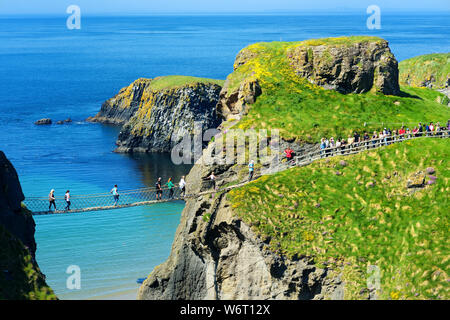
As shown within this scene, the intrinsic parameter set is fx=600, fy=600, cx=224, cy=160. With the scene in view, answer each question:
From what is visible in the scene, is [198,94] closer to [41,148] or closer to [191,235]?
[41,148]

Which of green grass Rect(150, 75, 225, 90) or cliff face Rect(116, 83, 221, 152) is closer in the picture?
cliff face Rect(116, 83, 221, 152)

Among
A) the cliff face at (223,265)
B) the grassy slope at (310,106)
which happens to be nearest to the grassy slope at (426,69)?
the grassy slope at (310,106)

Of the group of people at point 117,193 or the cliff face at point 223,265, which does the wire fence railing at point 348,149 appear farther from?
the group of people at point 117,193

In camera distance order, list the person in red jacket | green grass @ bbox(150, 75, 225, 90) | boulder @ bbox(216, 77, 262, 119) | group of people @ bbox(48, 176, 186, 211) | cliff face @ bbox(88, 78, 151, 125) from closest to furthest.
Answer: group of people @ bbox(48, 176, 186, 211), the person in red jacket, boulder @ bbox(216, 77, 262, 119), green grass @ bbox(150, 75, 225, 90), cliff face @ bbox(88, 78, 151, 125)

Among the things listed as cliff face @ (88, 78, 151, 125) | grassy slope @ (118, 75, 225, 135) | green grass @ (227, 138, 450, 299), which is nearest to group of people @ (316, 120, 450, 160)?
green grass @ (227, 138, 450, 299)

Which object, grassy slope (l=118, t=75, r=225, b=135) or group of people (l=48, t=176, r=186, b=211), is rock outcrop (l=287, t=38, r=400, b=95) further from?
grassy slope (l=118, t=75, r=225, b=135)

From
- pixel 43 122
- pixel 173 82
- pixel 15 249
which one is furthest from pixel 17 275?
pixel 43 122

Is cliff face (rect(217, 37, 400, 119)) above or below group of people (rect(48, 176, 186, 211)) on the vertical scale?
above

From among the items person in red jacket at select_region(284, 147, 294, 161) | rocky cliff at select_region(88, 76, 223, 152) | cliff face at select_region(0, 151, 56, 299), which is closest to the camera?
cliff face at select_region(0, 151, 56, 299)

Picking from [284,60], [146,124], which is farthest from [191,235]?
[146,124]
